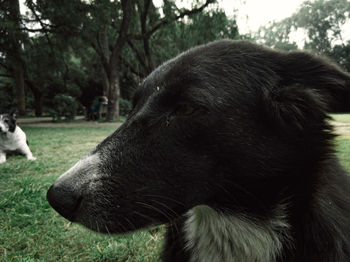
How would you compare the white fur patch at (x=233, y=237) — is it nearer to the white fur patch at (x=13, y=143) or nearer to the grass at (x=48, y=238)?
the grass at (x=48, y=238)

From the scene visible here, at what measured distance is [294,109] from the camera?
1.46 meters

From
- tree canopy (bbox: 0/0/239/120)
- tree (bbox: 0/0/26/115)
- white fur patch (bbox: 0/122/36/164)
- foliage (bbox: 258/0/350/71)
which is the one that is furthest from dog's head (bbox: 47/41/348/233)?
foliage (bbox: 258/0/350/71)

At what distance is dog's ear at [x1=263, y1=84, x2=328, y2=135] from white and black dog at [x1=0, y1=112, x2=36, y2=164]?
6.10 metres

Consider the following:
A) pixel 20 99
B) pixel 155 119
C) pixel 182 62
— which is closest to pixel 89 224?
pixel 155 119

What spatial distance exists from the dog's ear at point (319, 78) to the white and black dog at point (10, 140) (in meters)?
6.12

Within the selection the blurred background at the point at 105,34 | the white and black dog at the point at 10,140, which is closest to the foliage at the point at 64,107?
the blurred background at the point at 105,34

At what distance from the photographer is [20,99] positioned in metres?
22.9

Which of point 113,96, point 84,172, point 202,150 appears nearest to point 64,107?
point 113,96

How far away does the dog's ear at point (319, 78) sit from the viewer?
1524 millimetres

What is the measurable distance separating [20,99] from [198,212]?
25531mm

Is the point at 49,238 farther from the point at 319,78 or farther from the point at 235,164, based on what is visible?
the point at 319,78

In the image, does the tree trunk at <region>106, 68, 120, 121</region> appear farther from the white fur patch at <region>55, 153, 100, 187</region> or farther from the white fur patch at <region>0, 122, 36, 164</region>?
the white fur patch at <region>55, 153, 100, 187</region>

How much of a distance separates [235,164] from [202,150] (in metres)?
0.21

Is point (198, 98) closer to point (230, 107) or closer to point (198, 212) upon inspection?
point (230, 107)
